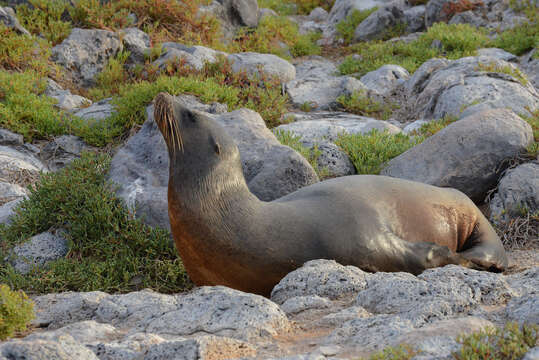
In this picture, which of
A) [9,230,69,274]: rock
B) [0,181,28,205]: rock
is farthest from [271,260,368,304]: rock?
[0,181,28,205]: rock

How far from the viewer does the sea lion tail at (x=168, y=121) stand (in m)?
4.27

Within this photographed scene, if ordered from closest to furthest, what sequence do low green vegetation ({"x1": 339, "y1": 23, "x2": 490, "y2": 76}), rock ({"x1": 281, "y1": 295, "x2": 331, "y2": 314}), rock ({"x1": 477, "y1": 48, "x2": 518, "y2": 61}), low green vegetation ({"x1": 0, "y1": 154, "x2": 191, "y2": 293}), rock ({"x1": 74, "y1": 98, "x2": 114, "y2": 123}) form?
rock ({"x1": 281, "y1": 295, "x2": 331, "y2": 314})
low green vegetation ({"x1": 0, "y1": 154, "x2": 191, "y2": 293})
rock ({"x1": 74, "y1": 98, "x2": 114, "y2": 123})
rock ({"x1": 477, "y1": 48, "x2": 518, "y2": 61})
low green vegetation ({"x1": 339, "y1": 23, "x2": 490, "y2": 76})

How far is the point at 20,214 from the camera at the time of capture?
18.4ft

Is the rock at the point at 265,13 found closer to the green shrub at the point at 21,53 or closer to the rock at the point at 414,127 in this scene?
the green shrub at the point at 21,53

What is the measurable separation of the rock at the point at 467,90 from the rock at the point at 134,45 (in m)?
5.25

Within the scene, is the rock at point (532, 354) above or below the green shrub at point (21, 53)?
above

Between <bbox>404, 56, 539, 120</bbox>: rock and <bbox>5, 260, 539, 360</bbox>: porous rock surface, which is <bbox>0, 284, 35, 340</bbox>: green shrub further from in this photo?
<bbox>404, 56, 539, 120</bbox>: rock

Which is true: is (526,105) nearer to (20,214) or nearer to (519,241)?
(519,241)

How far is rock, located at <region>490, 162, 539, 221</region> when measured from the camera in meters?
6.20

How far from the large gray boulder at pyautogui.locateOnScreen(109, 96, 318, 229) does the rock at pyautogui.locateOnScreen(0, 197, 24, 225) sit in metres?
1.06

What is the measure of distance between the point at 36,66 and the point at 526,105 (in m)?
8.17

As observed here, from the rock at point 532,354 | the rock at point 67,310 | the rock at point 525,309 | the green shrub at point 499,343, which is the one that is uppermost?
the rock at point 532,354

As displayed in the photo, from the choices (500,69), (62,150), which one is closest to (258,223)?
(62,150)

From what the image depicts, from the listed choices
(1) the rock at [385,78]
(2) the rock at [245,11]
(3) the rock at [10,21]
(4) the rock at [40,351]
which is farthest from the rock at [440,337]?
(2) the rock at [245,11]
